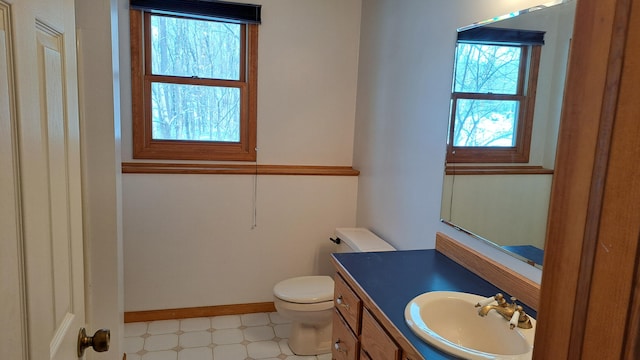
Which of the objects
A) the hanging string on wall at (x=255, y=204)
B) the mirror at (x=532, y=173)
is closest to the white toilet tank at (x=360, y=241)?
the hanging string on wall at (x=255, y=204)

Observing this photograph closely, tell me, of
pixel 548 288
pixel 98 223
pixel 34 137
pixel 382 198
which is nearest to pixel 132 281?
pixel 98 223

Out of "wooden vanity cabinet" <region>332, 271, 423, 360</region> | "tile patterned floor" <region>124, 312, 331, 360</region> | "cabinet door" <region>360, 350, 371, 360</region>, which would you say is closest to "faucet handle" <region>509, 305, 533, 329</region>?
"wooden vanity cabinet" <region>332, 271, 423, 360</region>

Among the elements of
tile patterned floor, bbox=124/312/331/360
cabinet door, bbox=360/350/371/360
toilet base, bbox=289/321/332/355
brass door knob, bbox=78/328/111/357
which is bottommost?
tile patterned floor, bbox=124/312/331/360

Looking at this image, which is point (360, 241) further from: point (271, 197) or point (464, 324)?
point (464, 324)

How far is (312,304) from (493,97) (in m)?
1.51

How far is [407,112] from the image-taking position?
233cm

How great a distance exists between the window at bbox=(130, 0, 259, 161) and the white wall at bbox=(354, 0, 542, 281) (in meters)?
0.84

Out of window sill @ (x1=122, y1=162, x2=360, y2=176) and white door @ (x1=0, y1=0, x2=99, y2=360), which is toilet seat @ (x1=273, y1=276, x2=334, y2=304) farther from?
white door @ (x1=0, y1=0, x2=99, y2=360)

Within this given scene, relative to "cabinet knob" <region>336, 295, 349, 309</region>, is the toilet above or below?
below

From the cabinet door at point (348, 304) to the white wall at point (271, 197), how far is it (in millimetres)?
1352

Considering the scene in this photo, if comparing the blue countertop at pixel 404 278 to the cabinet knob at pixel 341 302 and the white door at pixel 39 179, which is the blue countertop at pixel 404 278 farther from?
the white door at pixel 39 179

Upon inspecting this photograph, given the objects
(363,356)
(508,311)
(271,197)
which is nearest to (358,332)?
(363,356)

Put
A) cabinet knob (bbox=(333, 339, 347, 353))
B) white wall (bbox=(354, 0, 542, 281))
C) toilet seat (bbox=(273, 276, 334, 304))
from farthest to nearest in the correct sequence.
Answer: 1. toilet seat (bbox=(273, 276, 334, 304))
2. white wall (bbox=(354, 0, 542, 281))
3. cabinet knob (bbox=(333, 339, 347, 353))

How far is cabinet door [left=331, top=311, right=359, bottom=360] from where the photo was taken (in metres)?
1.62
